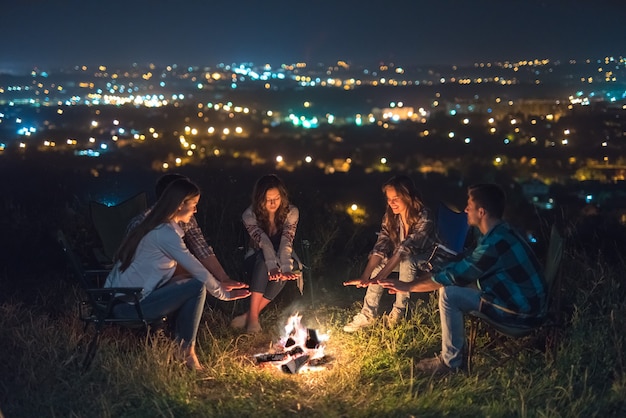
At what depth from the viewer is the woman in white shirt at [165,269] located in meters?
3.91

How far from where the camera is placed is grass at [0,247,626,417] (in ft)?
11.1

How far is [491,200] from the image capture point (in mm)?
3771

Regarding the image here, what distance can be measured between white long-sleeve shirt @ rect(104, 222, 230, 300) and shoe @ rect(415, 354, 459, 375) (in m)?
1.27

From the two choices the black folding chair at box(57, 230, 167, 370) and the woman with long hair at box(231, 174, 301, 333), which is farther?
the woman with long hair at box(231, 174, 301, 333)

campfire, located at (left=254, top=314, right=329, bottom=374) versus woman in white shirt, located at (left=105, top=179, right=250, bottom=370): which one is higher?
woman in white shirt, located at (left=105, top=179, right=250, bottom=370)

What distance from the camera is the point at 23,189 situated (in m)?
11.9

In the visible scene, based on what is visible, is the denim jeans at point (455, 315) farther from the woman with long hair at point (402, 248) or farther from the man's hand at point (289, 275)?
the man's hand at point (289, 275)

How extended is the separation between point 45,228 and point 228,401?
5.12 m

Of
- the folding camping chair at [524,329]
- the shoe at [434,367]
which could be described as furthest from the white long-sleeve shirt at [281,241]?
the folding camping chair at [524,329]

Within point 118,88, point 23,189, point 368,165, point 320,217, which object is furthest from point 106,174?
point 118,88

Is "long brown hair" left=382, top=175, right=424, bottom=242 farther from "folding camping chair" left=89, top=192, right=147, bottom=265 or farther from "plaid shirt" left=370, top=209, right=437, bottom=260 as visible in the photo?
"folding camping chair" left=89, top=192, right=147, bottom=265

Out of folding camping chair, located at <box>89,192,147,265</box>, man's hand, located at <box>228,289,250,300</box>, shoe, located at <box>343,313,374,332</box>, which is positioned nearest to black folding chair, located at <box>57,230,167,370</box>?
man's hand, located at <box>228,289,250,300</box>

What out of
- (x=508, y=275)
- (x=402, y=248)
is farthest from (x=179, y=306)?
(x=508, y=275)

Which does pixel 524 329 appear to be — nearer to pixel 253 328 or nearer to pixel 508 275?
pixel 508 275
